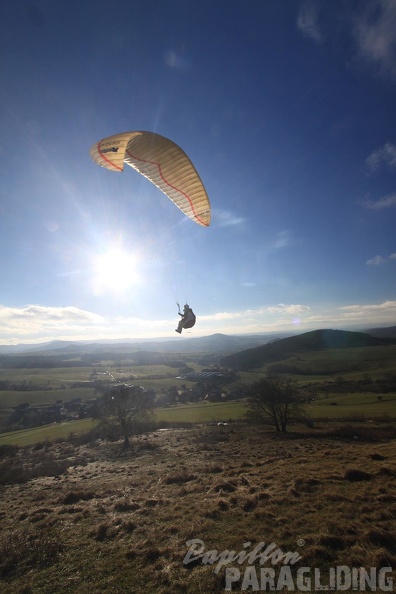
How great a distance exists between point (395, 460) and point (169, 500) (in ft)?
40.5

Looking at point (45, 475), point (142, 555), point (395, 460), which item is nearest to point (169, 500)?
point (142, 555)

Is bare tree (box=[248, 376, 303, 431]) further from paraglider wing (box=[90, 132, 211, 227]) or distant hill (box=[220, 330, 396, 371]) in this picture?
distant hill (box=[220, 330, 396, 371])

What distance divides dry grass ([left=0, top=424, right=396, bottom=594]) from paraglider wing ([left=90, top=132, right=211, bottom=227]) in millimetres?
13793

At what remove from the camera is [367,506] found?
31.1 ft

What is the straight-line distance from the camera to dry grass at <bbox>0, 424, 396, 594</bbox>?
23.8 ft

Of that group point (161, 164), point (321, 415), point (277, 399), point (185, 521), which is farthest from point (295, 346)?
point (185, 521)

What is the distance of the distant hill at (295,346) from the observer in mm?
147500

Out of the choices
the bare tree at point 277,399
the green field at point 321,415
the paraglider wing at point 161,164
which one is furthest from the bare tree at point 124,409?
the paraglider wing at point 161,164

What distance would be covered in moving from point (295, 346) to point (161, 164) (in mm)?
161413

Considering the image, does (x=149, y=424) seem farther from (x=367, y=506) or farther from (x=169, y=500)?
(x=367, y=506)

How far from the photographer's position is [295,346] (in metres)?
161

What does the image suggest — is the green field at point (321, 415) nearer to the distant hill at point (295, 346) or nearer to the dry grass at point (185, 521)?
the dry grass at point (185, 521)

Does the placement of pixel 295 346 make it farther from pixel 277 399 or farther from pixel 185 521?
pixel 185 521

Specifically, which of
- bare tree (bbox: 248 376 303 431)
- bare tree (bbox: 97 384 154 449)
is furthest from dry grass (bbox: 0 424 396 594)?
bare tree (bbox: 97 384 154 449)
